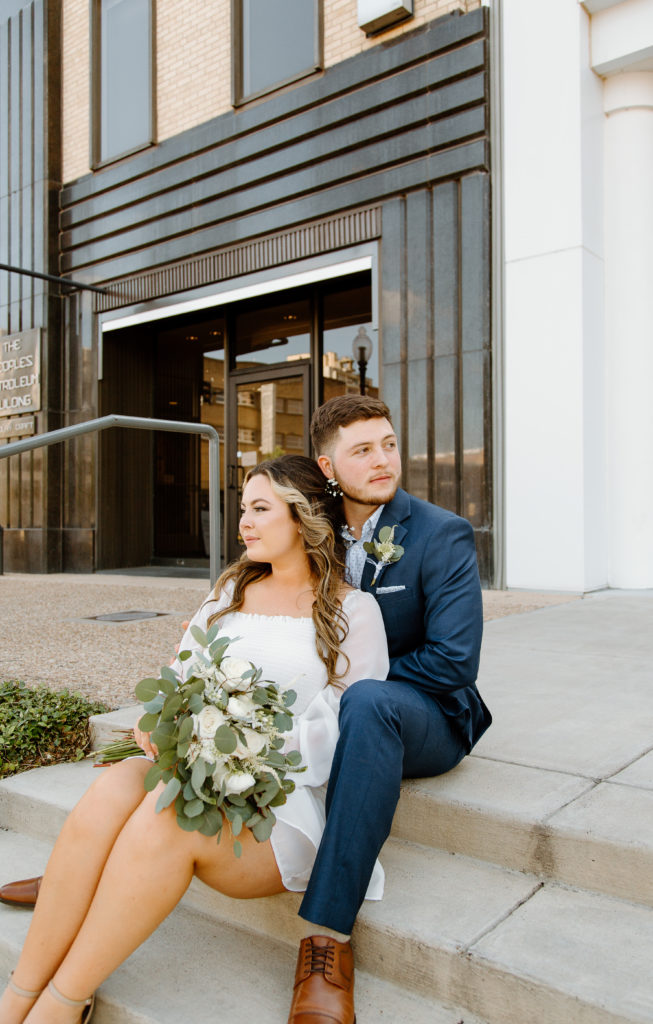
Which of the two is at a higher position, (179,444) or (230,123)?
(230,123)

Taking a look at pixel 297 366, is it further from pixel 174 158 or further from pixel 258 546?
pixel 258 546

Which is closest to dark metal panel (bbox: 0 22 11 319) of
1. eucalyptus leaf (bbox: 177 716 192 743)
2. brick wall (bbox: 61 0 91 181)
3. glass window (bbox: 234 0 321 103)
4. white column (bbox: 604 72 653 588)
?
brick wall (bbox: 61 0 91 181)

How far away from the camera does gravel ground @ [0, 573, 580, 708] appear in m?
3.96

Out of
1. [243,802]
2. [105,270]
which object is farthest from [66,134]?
[243,802]

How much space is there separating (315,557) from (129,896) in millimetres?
987

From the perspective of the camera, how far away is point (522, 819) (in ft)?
6.77

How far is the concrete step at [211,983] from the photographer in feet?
5.80

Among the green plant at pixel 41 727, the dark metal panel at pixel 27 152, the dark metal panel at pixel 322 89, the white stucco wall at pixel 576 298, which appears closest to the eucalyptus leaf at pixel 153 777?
the green plant at pixel 41 727

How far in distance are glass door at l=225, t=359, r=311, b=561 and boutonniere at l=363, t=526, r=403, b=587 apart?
281 inches

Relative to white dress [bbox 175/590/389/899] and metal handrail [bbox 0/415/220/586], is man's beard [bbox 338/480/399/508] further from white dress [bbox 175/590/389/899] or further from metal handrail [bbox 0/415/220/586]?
metal handrail [bbox 0/415/220/586]

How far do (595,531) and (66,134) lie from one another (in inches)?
347

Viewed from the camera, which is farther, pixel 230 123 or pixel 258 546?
pixel 230 123

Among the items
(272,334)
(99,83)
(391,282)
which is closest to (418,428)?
(391,282)

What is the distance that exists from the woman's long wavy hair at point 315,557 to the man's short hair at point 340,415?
9 cm
